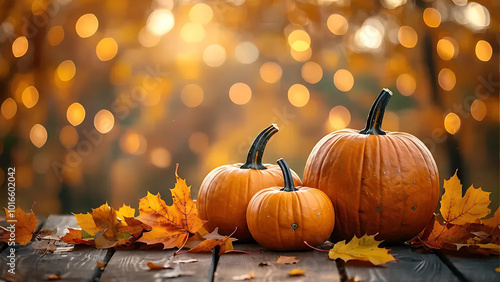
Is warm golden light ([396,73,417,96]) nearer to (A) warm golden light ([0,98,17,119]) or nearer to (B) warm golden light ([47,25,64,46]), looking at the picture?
(B) warm golden light ([47,25,64,46])

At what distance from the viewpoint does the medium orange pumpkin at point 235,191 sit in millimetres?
1439

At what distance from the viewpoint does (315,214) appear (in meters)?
1.33

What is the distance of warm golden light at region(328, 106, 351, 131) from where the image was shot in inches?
100

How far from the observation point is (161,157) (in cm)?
256

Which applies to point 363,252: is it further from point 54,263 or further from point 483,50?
point 483,50

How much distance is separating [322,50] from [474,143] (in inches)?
30.5

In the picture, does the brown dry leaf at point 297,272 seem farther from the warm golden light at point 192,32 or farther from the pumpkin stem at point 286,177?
the warm golden light at point 192,32

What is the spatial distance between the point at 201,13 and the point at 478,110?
1295 mm

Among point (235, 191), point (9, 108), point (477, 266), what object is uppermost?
point (9, 108)

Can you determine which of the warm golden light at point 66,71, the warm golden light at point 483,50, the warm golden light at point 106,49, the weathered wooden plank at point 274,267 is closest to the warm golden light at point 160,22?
the warm golden light at point 106,49

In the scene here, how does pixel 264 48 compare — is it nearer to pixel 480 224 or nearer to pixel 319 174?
pixel 319 174

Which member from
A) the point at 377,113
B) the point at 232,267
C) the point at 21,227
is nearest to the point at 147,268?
the point at 232,267

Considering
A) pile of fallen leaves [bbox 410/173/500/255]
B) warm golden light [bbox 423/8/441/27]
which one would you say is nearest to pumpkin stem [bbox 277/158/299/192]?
pile of fallen leaves [bbox 410/173/500/255]

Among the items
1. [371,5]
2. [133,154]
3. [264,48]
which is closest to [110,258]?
[133,154]
